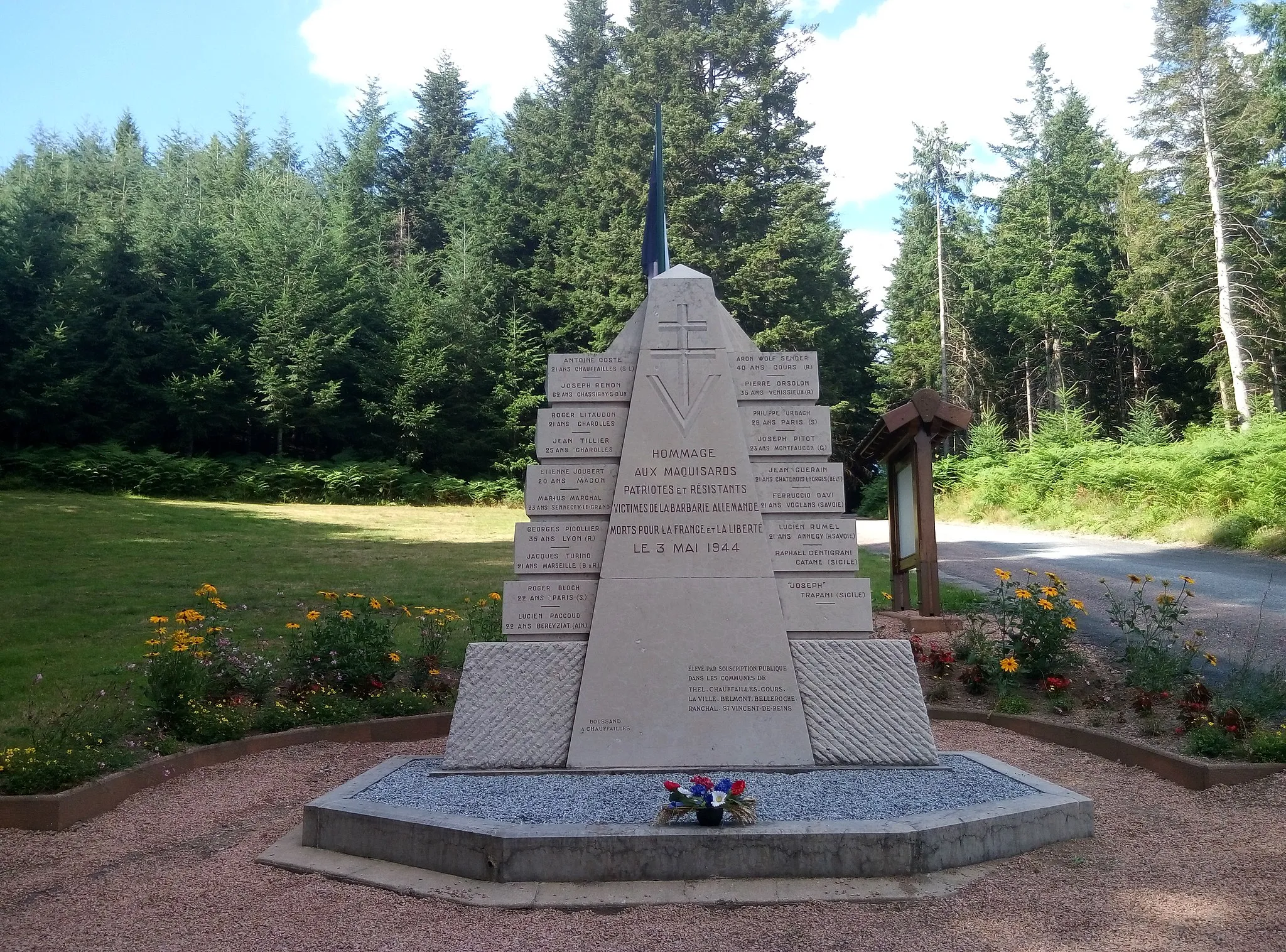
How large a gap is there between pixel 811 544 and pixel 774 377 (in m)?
1.13

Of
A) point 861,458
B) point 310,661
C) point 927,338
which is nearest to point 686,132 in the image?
point 927,338

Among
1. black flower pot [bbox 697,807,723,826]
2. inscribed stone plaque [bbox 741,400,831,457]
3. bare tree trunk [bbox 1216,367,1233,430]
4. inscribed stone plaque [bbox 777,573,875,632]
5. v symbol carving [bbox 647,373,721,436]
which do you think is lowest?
black flower pot [bbox 697,807,723,826]

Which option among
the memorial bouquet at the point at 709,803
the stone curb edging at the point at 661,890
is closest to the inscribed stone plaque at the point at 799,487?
the memorial bouquet at the point at 709,803

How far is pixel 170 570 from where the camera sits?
14.3 metres

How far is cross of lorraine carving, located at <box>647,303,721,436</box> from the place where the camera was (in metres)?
6.20

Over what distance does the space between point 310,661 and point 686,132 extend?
30.7m

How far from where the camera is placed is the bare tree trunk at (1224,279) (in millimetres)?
27219

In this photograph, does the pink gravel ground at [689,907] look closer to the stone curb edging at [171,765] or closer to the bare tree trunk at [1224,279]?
the stone curb edging at [171,765]

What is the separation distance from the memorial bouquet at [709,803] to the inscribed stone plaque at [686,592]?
52.3 inches

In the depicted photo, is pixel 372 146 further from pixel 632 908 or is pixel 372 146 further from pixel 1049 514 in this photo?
pixel 632 908

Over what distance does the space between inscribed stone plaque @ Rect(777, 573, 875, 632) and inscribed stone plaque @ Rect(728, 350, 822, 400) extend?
1214 mm

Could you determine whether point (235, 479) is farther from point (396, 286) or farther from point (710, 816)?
point (710, 816)

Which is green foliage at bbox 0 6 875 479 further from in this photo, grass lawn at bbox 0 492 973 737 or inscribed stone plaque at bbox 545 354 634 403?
inscribed stone plaque at bbox 545 354 634 403

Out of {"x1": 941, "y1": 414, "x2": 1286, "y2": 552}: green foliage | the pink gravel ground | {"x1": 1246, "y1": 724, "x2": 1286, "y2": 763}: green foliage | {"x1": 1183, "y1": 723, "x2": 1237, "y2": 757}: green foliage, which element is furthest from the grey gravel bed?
{"x1": 941, "y1": 414, "x2": 1286, "y2": 552}: green foliage
